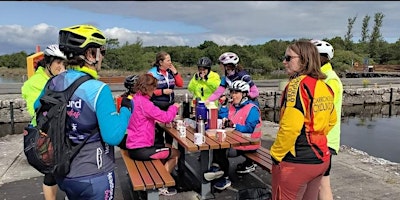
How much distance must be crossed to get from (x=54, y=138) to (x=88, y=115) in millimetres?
237

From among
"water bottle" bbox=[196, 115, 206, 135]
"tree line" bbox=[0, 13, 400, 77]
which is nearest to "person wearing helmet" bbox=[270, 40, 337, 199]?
"water bottle" bbox=[196, 115, 206, 135]

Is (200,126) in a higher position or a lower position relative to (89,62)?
lower

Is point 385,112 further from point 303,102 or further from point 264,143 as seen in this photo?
point 303,102

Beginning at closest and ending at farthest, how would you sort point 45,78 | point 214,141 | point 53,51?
point 53,51, point 45,78, point 214,141

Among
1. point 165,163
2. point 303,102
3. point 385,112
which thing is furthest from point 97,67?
point 385,112

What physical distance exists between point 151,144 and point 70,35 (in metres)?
2.24

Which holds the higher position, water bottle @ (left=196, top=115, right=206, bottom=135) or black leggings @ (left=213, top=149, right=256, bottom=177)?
water bottle @ (left=196, top=115, right=206, bottom=135)

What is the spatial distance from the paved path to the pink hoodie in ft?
2.68

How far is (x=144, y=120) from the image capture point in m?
3.88

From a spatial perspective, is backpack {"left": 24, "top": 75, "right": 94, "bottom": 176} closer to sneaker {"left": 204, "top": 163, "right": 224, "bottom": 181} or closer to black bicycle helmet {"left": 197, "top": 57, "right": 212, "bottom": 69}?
sneaker {"left": 204, "top": 163, "right": 224, "bottom": 181}

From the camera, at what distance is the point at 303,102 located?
7.70 ft

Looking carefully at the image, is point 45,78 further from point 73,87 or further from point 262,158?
point 262,158

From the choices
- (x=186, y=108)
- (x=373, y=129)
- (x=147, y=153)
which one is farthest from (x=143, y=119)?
(x=373, y=129)

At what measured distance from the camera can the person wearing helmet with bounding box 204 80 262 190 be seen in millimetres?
4102
